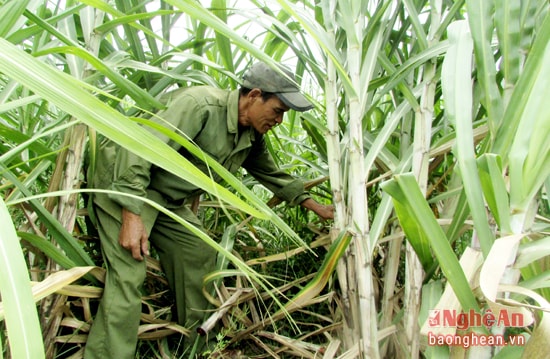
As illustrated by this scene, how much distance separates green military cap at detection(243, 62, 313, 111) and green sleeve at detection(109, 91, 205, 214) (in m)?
0.22

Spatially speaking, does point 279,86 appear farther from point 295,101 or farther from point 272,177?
point 272,177

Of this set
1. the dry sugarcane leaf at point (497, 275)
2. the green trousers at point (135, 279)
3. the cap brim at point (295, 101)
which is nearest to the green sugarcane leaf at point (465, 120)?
the dry sugarcane leaf at point (497, 275)

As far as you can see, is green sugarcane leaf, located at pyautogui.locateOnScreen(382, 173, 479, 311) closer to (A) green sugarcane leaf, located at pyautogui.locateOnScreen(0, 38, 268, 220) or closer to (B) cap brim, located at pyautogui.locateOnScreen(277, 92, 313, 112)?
(A) green sugarcane leaf, located at pyautogui.locateOnScreen(0, 38, 268, 220)

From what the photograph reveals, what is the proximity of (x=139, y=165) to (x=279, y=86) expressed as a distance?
52 centimetres

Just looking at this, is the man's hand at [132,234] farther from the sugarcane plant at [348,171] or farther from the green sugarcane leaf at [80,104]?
the green sugarcane leaf at [80,104]

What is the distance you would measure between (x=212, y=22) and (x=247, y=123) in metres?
1.05

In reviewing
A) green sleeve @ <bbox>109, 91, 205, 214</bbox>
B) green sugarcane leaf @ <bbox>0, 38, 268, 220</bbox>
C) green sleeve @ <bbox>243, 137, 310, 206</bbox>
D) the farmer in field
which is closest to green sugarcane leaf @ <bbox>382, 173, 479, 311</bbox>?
green sugarcane leaf @ <bbox>0, 38, 268, 220</bbox>

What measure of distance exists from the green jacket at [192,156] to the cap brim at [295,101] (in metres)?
0.17

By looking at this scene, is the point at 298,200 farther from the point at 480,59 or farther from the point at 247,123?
the point at 480,59

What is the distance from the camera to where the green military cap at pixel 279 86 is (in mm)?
1608

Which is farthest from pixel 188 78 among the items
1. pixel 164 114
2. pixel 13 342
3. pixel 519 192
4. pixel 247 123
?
pixel 13 342

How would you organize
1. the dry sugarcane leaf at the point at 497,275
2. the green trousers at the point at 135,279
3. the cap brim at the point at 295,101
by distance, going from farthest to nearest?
the cap brim at the point at 295,101
the green trousers at the point at 135,279
the dry sugarcane leaf at the point at 497,275

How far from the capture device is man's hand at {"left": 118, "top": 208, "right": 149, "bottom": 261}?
4.74 ft

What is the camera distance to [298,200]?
1.77m
